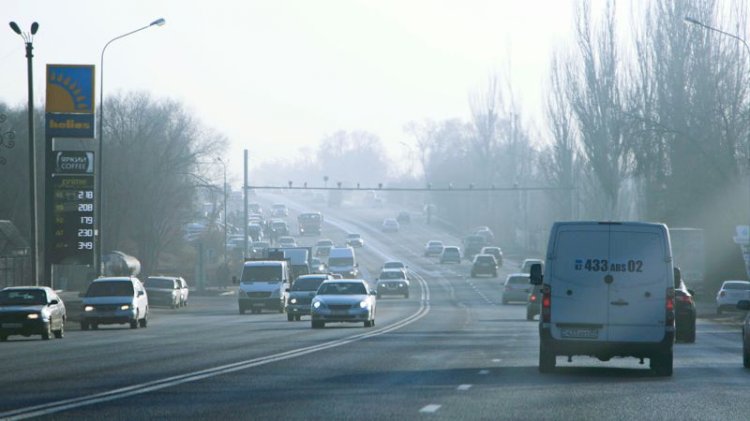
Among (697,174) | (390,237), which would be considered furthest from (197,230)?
(697,174)

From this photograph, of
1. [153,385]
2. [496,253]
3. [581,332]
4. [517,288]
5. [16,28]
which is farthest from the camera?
[496,253]

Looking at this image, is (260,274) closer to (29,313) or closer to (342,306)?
(342,306)

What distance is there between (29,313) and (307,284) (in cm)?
1783

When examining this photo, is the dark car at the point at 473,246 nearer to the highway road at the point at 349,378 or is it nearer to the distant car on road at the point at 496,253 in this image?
the distant car on road at the point at 496,253

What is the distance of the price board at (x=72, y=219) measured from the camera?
54000 millimetres

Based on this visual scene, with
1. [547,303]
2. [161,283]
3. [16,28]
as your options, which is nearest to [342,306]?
[16,28]

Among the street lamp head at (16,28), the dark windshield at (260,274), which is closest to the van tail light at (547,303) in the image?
the street lamp head at (16,28)

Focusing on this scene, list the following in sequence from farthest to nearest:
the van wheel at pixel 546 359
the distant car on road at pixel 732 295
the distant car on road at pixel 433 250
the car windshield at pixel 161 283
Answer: the distant car on road at pixel 433 250 < the car windshield at pixel 161 283 < the distant car on road at pixel 732 295 < the van wheel at pixel 546 359

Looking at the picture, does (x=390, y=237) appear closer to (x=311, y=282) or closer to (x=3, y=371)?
(x=311, y=282)

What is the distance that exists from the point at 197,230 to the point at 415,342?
313 feet

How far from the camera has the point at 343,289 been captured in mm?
44562

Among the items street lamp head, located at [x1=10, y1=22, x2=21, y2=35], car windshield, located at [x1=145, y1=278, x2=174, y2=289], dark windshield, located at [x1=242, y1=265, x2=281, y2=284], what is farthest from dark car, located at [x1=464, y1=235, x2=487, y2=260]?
street lamp head, located at [x1=10, y1=22, x2=21, y2=35]

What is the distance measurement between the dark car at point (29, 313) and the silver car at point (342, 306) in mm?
7539

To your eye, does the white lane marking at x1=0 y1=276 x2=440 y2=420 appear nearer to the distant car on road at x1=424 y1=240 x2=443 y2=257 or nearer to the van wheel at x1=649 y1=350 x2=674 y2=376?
the van wheel at x1=649 y1=350 x2=674 y2=376
